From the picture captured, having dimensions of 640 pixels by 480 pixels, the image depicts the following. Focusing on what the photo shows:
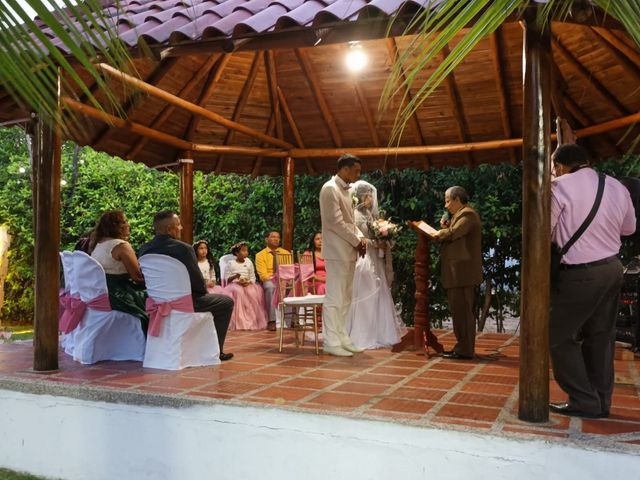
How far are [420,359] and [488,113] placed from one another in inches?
145

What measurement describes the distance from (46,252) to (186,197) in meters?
3.49

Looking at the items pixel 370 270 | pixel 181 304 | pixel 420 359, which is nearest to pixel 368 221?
pixel 370 270

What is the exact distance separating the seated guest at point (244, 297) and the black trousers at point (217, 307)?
230 cm

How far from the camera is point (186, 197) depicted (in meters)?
7.98

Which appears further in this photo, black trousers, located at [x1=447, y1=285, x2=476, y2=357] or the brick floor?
black trousers, located at [x1=447, y1=285, x2=476, y2=357]

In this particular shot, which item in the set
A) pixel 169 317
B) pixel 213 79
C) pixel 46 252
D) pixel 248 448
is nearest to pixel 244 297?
pixel 213 79

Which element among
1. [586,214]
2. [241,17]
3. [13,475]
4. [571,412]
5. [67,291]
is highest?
[241,17]

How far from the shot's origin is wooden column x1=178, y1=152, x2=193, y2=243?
7.86 metres

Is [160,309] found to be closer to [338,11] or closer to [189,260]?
[189,260]

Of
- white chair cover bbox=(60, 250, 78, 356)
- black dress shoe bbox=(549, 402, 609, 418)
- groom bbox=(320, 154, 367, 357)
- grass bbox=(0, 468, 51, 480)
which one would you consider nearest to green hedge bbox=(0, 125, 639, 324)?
groom bbox=(320, 154, 367, 357)

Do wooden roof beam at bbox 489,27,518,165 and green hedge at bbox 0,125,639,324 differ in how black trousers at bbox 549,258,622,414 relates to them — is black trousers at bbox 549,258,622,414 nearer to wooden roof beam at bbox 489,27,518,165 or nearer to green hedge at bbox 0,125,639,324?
wooden roof beam at bbox 489,27,518,165

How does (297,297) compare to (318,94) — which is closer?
(297,297)

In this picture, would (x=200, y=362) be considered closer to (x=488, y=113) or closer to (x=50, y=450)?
(x=50, y=450)

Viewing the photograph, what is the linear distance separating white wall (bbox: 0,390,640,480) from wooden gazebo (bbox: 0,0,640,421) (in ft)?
1.43
